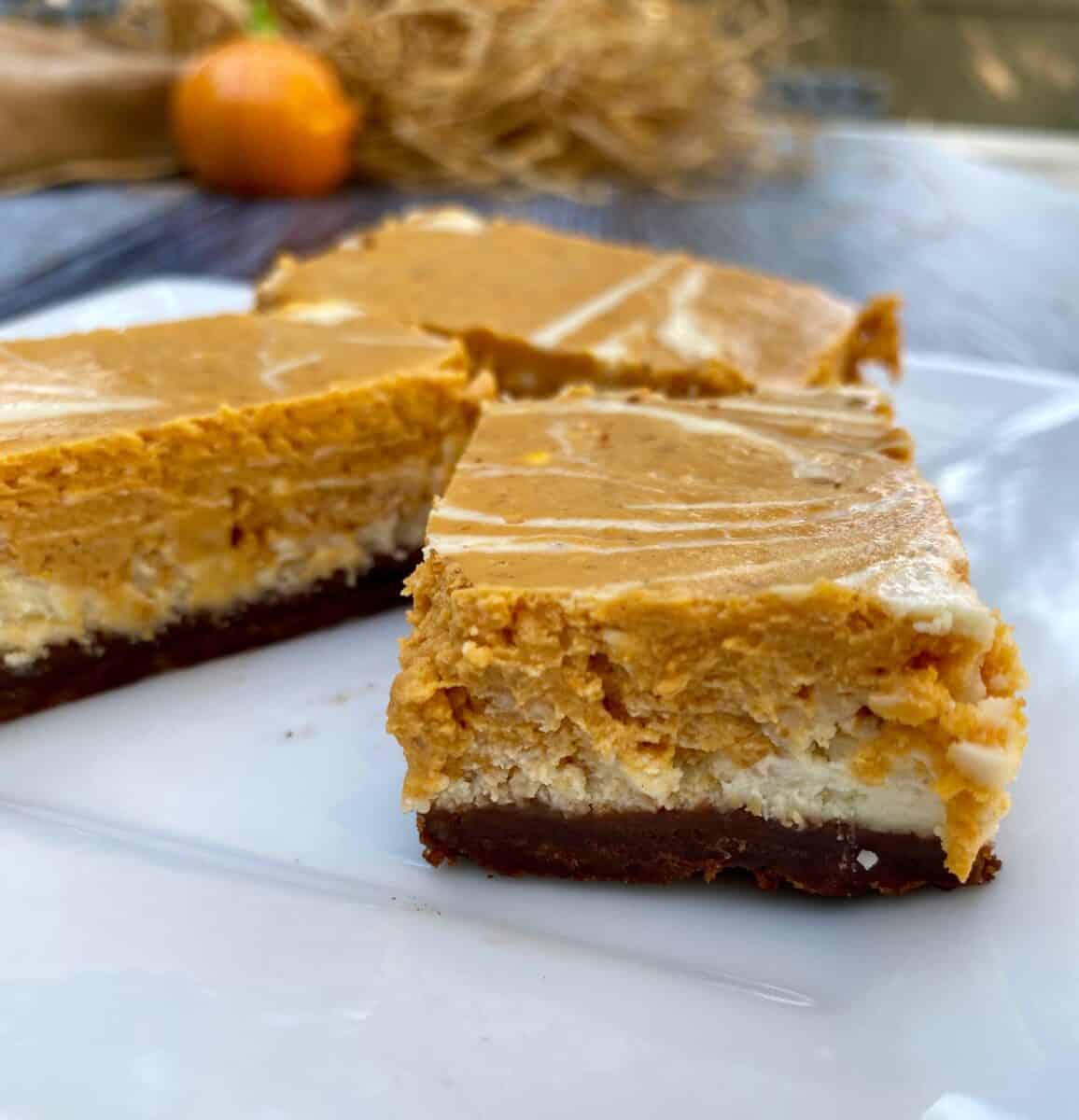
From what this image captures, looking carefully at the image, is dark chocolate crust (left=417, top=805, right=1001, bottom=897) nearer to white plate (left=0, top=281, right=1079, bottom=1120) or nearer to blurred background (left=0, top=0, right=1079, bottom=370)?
white plate (left=0, top=281, right=1079, bottom=1120)

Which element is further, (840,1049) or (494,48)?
(494,48)

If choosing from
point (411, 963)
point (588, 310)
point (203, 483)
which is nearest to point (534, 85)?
point (588, 310)

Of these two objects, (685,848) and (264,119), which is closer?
(685,848)

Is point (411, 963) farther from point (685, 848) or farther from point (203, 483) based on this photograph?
point (203, 483)

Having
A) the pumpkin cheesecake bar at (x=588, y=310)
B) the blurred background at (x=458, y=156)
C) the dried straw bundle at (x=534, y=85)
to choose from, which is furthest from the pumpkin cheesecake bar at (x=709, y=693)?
the dried straw bundle at (x=534, y=85)

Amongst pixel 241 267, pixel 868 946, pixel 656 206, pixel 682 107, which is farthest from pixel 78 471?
pixel 682 107

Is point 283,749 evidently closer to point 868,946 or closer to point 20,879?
point 20,879
